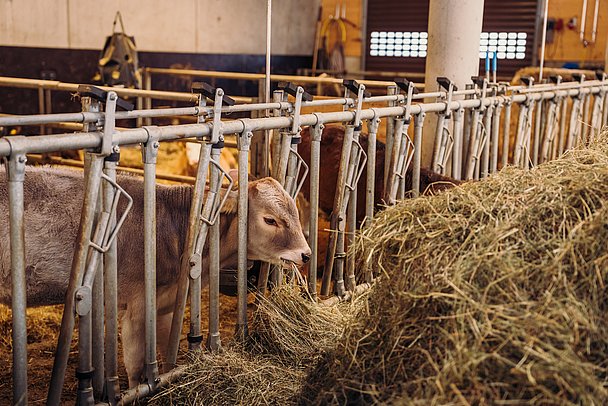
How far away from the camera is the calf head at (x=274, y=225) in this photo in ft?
13.3

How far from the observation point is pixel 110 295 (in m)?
3.13

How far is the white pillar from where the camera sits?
632 centimetres

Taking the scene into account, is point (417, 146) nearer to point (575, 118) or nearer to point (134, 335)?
point (134, 335)

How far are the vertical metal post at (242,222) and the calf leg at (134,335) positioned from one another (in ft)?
1.48

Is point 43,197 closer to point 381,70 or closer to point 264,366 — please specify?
point 264,366

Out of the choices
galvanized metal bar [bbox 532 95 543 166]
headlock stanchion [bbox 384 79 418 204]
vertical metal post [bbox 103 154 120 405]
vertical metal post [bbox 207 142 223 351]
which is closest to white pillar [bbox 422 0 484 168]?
galvanized metal bar [bbox 532 95 543 166]

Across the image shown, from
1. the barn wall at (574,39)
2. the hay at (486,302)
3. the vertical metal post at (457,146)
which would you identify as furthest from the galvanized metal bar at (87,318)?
the barn wall at (574,39)

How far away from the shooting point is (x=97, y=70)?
1114cm

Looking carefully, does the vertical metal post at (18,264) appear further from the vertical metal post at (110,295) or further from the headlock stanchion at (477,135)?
the headlock stanchion at (477,135)

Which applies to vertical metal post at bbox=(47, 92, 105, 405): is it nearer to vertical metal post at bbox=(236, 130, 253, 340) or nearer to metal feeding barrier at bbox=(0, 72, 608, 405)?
metal feeding barrier at bbox=(0, 72, 608, 405)

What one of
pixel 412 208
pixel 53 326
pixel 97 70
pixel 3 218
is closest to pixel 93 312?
pixel 3 218

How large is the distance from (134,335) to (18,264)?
1.18m

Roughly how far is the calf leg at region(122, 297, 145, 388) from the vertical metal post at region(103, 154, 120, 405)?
57cm

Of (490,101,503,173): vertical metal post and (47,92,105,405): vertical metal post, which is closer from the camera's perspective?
(47,92,105,405): vertical metal post
